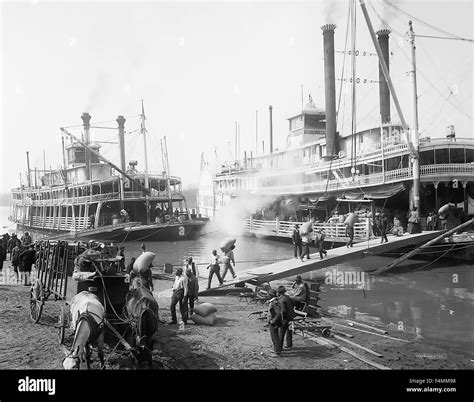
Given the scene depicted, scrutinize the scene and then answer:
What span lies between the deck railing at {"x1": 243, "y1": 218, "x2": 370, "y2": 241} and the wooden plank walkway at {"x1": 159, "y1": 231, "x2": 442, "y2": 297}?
1.69 meters

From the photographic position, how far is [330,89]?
40469 mm

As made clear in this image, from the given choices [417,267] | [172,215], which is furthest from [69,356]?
[172,215]

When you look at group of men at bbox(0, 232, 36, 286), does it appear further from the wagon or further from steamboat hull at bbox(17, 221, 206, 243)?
steamboat hull at bbox(17, 221, 206, 243)

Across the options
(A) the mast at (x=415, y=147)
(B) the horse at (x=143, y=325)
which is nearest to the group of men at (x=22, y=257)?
(B) the horse at (x=143, y=325)

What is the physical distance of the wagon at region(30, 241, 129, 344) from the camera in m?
8.28

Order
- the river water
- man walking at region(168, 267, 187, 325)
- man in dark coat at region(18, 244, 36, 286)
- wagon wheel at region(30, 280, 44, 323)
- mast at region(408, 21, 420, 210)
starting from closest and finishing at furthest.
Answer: wagon wheel at region(30, 280, 44, 323), man walking at region(168, 267, 187, 325), the river water, man in dark coat at region(18, 244, 36, 286), mast at region(408, 21, 420, 210)

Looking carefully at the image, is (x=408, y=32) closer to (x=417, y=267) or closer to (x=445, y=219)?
(x=445, y=219)

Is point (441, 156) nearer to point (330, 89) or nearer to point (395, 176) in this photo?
point (395, 176)

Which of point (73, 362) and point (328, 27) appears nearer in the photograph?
point (73, 362)

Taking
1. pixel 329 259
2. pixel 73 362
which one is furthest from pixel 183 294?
pixel 329 259

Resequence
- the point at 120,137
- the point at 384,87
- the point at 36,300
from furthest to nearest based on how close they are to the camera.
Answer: the point at 120,137, the point at 384,87, the point at 36,300

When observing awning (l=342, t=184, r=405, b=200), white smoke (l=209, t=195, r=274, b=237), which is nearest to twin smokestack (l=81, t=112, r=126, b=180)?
white smoke (l=209, t=195, r=274, b=237)

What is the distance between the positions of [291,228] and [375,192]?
8.34 meters
